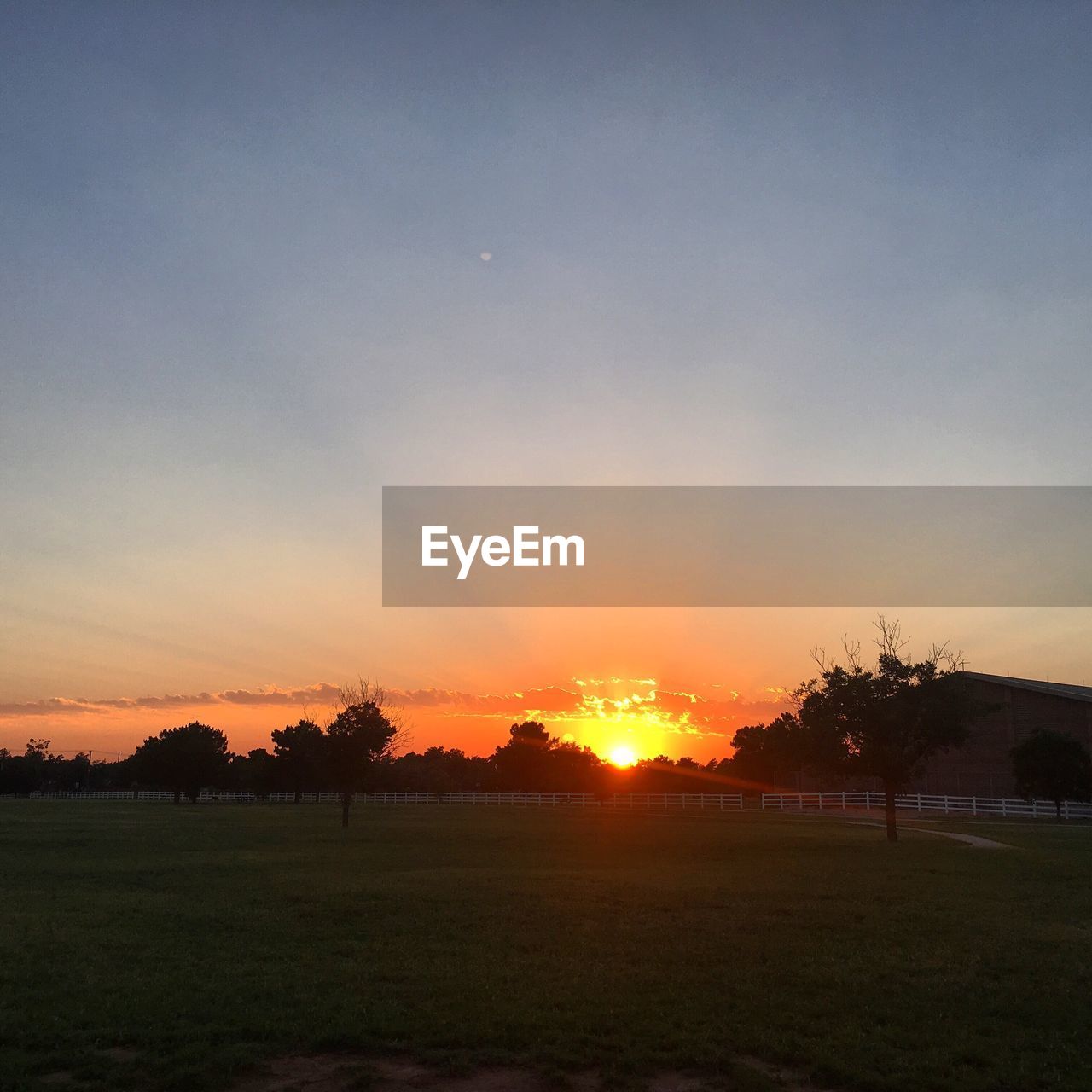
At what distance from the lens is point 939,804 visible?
73.9 meters

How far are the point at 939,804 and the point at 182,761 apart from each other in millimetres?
84555

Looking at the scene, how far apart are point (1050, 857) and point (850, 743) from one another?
9.63 metres

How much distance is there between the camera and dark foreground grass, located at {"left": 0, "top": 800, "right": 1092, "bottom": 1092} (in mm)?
9508

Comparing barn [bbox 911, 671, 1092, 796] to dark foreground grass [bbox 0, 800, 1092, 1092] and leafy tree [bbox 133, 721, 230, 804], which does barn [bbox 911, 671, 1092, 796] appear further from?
leafy tree [bbox 133, 721, 230, 804]

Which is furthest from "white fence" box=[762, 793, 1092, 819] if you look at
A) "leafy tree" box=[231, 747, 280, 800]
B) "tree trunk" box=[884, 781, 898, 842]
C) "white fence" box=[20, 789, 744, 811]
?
"leafy tree" box=[231, 747, 280, 800]

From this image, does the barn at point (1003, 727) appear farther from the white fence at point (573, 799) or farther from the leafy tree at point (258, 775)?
the leafy tree at point (258, 775)

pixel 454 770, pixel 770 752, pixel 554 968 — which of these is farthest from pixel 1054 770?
pixel 454 770

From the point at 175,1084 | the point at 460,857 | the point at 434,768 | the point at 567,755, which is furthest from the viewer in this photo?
the point at 434,768

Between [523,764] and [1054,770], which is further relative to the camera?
[523,764]

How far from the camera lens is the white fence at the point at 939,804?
62.3 meters

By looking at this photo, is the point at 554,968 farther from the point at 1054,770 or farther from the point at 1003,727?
the point at 1003,727

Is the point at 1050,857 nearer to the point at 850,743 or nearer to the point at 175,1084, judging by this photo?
the point at 850,743

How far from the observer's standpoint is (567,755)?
449ft

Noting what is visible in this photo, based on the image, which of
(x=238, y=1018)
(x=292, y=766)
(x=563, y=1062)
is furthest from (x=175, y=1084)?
(x=292, y=766)
